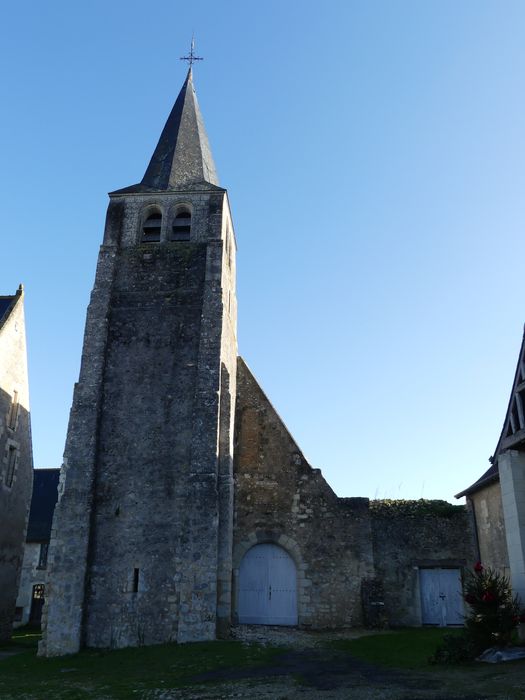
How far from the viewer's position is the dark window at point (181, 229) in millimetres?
18016

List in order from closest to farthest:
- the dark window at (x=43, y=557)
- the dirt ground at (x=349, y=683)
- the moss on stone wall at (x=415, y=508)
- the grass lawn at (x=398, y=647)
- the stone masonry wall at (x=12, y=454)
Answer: the dirt ground at (x=349, y=683) → the grass lawn at (x=398, y=647) → the moss on stone wall at (x=415, y=508) → the stone masonry wall at (x=12, y=454) → the dark window at (x=43, y=557)

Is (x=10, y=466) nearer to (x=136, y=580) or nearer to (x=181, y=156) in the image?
(x=136, y=580)

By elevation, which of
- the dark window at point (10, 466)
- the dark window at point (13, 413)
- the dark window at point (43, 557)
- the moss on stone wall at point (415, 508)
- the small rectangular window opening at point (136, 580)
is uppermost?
the dark window at point (13, 413)

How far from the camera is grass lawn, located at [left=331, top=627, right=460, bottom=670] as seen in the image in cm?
991

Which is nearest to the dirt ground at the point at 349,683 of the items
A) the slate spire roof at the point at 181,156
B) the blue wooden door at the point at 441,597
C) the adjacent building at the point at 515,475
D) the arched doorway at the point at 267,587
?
the adjacent building at the point at 515,475

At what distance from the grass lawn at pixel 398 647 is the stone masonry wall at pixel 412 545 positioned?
1044mm

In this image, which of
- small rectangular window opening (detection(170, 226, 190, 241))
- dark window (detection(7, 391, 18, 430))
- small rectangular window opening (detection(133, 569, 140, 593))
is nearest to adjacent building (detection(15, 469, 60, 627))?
dark window (detection(7, 391, 18, 430))

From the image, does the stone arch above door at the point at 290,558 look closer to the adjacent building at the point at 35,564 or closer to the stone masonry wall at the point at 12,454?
the stone masonry wall at the point at 12,454

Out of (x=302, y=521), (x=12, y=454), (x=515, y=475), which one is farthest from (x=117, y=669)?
(x=12, y=454)

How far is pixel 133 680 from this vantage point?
930cm

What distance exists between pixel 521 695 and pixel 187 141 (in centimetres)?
1871

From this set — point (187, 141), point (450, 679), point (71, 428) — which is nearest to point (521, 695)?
point (450, 679)

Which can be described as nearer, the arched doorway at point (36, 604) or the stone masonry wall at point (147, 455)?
the stone masonry wall at point (147, 455)

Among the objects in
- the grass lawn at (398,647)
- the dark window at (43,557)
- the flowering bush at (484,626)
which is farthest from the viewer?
the dark window at (43,557)
